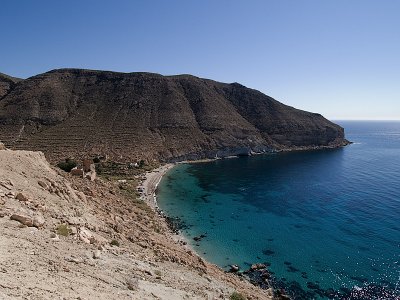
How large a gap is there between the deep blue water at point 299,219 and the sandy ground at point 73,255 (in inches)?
374

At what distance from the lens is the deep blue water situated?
39.0m

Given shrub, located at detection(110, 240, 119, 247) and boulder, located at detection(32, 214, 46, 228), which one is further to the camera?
shrub, located at detection(110, 240, 119, 247)

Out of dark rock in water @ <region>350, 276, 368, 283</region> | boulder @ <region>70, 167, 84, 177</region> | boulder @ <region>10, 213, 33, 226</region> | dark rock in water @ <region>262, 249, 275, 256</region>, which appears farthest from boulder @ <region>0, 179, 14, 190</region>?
dark rock in water @ <region>350, 276, 368, 283</region>

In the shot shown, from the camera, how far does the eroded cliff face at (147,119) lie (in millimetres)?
104688

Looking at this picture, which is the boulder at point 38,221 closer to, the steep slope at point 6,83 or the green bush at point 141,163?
the green bush at point 141,163

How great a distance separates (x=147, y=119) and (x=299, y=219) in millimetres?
79817

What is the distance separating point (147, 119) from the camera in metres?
125

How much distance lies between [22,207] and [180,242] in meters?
24.6

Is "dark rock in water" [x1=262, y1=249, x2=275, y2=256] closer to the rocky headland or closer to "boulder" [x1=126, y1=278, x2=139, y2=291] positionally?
the rocky headland

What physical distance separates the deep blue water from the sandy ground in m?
9.50

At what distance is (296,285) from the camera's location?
35562 mm

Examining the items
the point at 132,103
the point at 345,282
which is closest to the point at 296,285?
the point at 345,282

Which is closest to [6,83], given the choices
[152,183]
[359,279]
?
[152,183]

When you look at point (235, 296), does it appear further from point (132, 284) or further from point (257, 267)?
point (257, 267)
